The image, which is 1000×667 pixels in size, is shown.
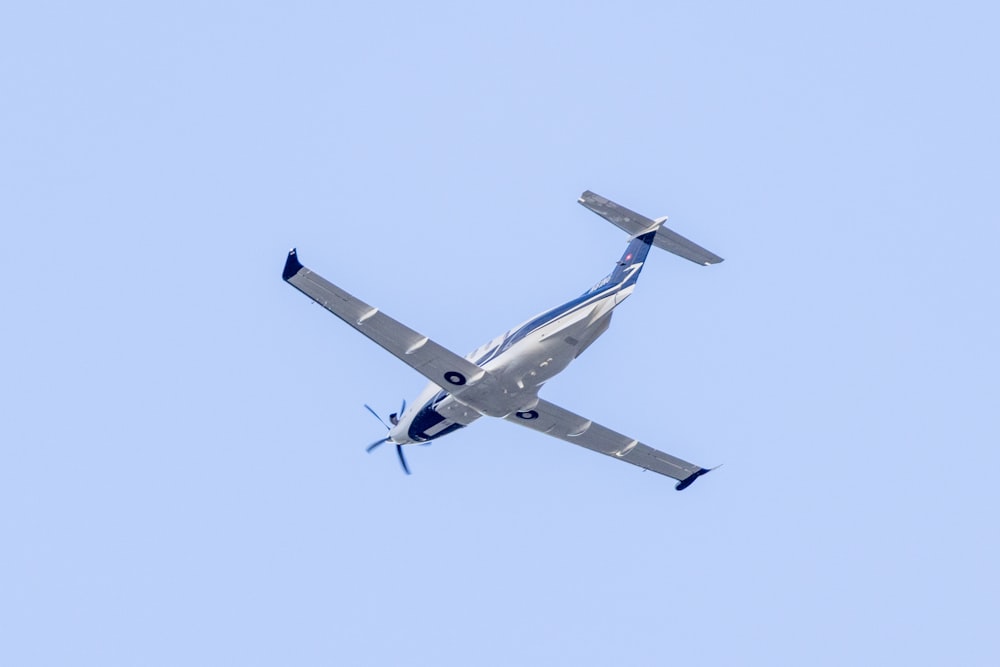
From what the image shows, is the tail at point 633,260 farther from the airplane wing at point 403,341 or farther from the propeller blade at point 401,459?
the propeller blade at point 401,459

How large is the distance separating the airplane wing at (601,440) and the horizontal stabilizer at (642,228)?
6461 mm

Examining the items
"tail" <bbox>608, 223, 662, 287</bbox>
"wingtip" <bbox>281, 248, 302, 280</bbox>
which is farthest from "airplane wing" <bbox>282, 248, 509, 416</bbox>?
"tail" <bbox>608, 223, 662, 287</bbox>

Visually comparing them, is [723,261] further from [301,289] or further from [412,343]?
[301,289]

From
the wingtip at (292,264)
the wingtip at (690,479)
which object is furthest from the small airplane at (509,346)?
the wingtip at (690,479)

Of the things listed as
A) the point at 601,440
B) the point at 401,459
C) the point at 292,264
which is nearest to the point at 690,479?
the point at 601,440

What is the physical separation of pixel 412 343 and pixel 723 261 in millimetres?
9878

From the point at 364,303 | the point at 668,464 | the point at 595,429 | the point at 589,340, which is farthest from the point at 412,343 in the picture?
the point at 668,464

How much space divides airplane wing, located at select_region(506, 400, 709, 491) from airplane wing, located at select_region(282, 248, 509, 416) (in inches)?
112

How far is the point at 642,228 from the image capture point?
158 feet

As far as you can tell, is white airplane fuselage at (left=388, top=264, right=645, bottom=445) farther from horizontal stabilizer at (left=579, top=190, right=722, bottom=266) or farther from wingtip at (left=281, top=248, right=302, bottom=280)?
wingtip at (left=281, top=248, right=302, bottom=280)

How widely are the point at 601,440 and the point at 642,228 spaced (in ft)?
27.2

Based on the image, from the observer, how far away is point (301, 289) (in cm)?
4562

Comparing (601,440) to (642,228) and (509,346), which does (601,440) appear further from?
(642,228)

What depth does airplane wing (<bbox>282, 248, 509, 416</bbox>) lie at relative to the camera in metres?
45.4
